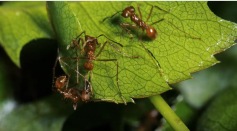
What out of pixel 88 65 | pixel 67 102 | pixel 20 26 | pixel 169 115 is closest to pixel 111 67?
pixel 88 65

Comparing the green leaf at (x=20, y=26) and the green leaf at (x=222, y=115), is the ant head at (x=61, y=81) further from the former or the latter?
the green leaf at (x=222, y=115)

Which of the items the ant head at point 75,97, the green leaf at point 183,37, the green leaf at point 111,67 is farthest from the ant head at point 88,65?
the ant head at point 75,97

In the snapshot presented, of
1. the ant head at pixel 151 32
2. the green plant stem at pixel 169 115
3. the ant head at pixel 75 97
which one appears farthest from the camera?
the ant head at pixel 75 97

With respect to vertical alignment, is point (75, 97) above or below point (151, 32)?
below

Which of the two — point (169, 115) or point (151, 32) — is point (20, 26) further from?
point (169, 115)

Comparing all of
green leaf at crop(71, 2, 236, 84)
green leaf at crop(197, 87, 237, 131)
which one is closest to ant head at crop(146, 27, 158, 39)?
green leaf at crop(71, 2, 236, 84)

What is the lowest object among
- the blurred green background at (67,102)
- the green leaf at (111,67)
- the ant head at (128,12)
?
the blurred green background at (67,102)

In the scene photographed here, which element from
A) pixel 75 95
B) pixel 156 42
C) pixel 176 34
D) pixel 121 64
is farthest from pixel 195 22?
pixel 75 95

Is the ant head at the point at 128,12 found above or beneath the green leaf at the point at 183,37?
above
